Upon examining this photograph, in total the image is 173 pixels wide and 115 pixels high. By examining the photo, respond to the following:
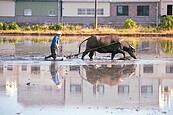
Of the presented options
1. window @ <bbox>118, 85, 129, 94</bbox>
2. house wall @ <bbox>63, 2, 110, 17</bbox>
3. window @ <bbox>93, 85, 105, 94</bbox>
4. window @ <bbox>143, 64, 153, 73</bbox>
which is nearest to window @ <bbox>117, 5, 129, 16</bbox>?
house wall @ <bbox>63, 2, 110, 17</bbox>

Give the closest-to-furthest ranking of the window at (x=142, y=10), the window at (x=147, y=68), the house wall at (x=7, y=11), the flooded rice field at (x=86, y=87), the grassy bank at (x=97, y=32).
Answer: the flooded rice field at (x=86, y=87) < the window at (x=147, y=68) < the grassy bank at (x=97, y=32) < the house wall at (x=7, y=11) < the window at (x=142, y=10)

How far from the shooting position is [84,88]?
49.1 feet

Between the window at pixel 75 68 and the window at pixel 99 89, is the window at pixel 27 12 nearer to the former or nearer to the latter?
the window at pixel 75 68

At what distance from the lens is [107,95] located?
546 inches

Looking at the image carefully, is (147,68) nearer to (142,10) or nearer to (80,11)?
(80,11)

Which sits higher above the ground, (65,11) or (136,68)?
(65,11)

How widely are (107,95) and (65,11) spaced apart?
54.2 meters

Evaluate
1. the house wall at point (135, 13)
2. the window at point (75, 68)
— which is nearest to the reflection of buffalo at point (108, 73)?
the window at point (75, 68)

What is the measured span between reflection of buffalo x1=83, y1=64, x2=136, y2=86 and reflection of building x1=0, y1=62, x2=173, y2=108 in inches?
4.7

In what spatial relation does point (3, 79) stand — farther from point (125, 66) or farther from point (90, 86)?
point (125, 66)

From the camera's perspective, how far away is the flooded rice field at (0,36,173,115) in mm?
12031

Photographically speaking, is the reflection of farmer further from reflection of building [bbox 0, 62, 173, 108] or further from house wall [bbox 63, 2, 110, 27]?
house wall [bbox 63, 2, 110, 27]

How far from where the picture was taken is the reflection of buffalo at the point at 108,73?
16.4 m

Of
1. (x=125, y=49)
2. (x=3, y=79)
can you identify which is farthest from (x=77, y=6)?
(x=3, y=79)
